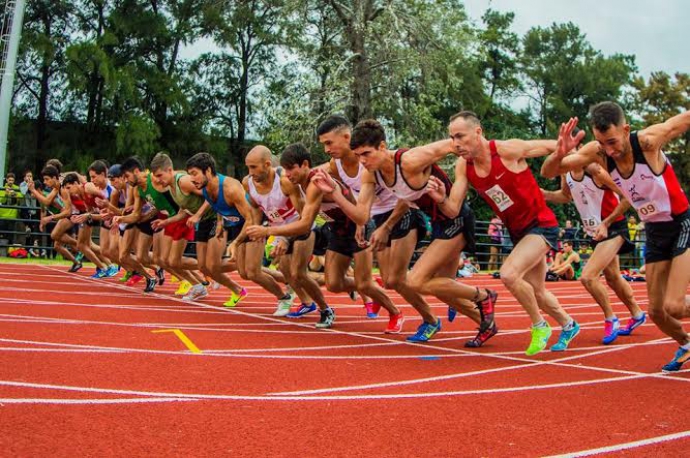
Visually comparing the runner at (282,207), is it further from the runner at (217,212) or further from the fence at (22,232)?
the fence at (22,232)

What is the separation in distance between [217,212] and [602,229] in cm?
437

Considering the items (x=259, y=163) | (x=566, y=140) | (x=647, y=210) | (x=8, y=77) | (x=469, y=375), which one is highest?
(x=8, y=77)

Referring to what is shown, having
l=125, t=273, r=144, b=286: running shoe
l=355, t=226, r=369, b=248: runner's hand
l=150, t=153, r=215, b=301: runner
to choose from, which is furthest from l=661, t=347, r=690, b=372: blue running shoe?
l=125, t=273, r=144, b=286: running shoe

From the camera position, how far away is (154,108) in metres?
26.2

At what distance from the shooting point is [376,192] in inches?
288

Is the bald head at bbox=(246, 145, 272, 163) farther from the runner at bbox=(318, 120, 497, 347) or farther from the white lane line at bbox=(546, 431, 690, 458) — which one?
the white lane line at bbox=(546, 431, 690, 458)

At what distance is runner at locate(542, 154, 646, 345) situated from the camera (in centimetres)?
754

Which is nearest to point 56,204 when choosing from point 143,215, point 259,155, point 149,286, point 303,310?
point 149,286

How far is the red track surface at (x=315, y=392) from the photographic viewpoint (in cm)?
365

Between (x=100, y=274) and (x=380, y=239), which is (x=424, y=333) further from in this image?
(x=100, y=274)

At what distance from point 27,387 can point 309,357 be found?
7.22 ft

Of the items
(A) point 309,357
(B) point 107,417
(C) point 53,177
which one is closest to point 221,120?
(C) point 53,177

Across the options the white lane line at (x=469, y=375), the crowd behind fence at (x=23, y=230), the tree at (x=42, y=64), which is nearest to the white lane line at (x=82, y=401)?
the white lane line at (x=469, y=375)

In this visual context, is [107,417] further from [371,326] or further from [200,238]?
[200,238]
